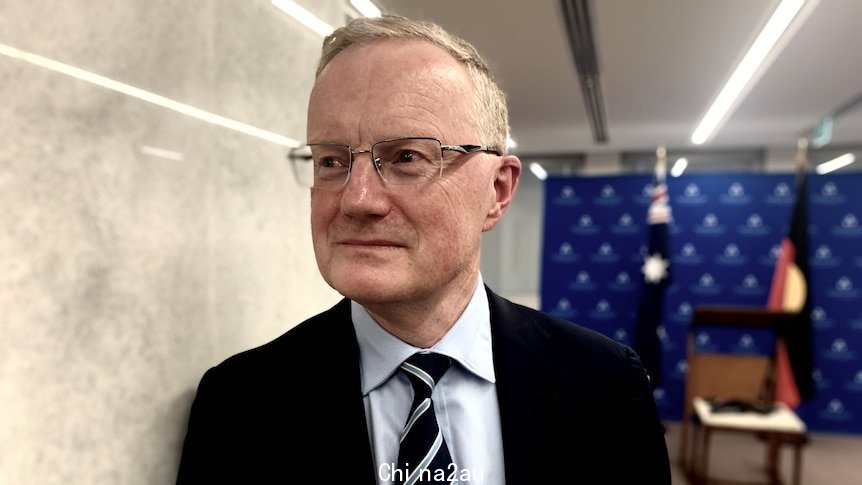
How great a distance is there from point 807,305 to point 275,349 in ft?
15.6

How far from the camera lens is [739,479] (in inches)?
147

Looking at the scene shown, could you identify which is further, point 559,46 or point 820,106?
point 820,106

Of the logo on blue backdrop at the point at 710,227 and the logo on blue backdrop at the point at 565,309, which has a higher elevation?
the logo on blue backdrop at the point at 710,227

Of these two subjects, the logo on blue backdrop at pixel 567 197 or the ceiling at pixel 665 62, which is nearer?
the ceiling at pixel 665 62

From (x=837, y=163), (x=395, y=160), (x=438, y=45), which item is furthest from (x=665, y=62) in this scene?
(x=837, y=163)

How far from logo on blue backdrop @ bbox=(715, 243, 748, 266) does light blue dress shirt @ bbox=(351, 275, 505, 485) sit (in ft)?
15.9

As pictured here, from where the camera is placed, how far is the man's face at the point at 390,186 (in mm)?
724

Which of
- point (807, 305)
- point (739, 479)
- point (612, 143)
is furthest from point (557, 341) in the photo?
point (612, 143)

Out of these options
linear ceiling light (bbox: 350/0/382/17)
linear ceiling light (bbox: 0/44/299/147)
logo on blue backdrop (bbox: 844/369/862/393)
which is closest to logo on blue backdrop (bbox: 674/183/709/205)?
logo on blue backdrop (bbox: 844/369/862/393)

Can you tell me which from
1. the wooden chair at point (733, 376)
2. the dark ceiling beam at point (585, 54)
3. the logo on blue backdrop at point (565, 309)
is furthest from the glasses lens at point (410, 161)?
the logo on blue backdrop at point (565, 309)

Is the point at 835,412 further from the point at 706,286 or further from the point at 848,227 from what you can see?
the point at 848,227

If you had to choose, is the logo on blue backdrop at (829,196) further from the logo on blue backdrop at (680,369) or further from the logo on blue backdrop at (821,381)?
the logo on blue backdrop at (680,369)

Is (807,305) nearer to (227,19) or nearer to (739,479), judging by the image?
(739,479)

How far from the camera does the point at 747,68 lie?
146 inches
